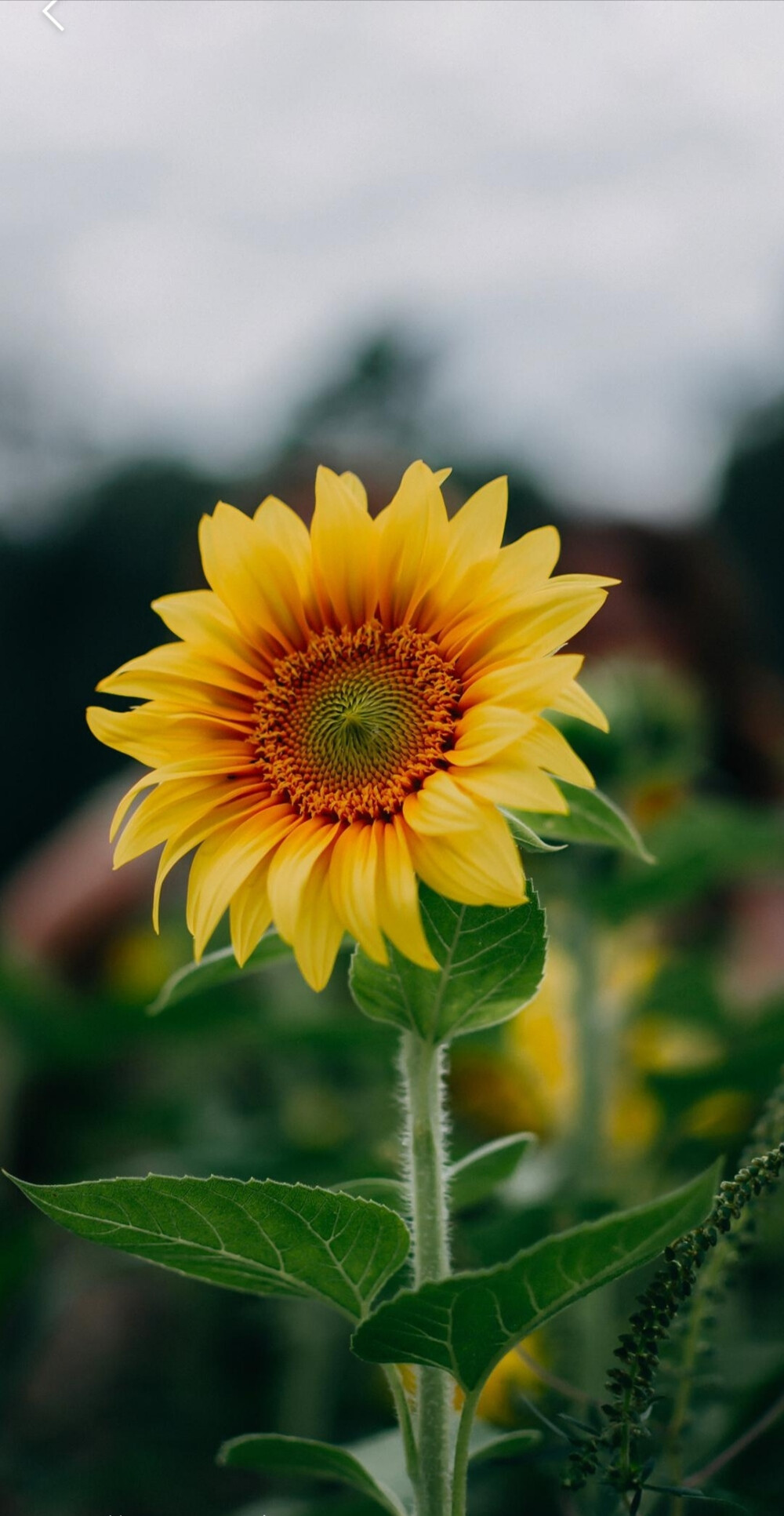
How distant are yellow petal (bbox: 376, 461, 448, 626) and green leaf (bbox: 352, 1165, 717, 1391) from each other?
211mm

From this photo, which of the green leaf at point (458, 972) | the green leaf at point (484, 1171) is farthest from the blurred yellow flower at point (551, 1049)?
the green leaf at point (458, 972)

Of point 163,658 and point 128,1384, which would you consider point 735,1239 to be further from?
point 128,1384

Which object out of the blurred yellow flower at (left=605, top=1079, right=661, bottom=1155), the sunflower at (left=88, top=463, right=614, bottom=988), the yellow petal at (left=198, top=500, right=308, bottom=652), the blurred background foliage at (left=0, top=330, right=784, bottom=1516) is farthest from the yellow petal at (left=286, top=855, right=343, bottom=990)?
the blurred yellow flower at (left=605, top=1079, right=661, bottom=1155)

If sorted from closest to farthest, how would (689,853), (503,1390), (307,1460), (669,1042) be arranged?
(307,1460), (503,1390), (689,853), (669,1042)

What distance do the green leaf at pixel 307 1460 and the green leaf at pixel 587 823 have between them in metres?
0.22

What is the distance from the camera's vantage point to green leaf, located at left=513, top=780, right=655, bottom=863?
45cm

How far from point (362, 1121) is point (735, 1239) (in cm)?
86

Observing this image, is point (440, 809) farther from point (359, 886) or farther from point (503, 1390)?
point (503, 1390)

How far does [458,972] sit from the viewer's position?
0.41m

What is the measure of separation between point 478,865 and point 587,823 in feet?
0.35

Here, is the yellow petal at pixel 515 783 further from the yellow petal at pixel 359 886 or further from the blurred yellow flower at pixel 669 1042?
the blurred yellow flower at pixel 669 1042

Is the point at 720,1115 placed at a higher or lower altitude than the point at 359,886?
lower

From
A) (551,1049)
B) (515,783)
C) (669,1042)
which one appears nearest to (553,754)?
(515,783)

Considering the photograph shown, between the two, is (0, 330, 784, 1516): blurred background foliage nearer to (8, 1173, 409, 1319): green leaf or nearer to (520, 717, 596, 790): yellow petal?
(8, 1173, 409, 1319): green leaf
